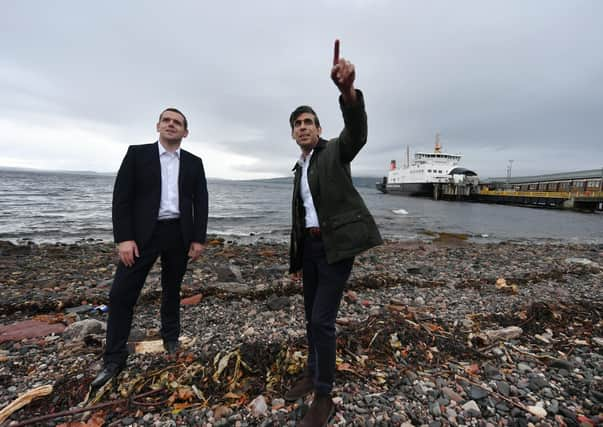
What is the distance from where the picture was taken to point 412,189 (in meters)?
62.8

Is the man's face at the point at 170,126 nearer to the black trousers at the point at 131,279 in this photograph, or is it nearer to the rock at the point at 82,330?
the black trousers at the point at 131,279

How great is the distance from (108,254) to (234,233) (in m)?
7.56

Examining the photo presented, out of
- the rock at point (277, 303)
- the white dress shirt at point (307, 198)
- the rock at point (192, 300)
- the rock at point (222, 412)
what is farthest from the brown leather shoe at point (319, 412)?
the rock at point (192, 300)

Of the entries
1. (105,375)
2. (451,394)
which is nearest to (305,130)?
(451,394)

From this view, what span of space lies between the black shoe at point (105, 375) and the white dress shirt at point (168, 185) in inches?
59.8

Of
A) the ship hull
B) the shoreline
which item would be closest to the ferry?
the ship hull

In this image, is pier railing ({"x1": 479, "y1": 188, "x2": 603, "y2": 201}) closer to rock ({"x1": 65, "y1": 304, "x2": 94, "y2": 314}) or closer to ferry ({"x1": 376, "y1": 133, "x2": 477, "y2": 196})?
ferry ({"x1": 376, "y1": 133, "x2": 477, "y2": 196})

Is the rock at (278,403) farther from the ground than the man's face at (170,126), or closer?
closer

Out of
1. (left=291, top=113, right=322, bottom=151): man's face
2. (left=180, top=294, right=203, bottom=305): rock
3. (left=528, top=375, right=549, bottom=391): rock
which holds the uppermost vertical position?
(left=291, top=113, right=322, bottom=151): man's face

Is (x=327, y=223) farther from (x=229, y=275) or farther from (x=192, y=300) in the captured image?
(x=229, y=275)

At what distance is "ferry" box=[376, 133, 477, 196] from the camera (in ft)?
180

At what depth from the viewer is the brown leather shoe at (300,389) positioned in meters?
2.45

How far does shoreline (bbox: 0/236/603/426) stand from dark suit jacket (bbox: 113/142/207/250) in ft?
4.68

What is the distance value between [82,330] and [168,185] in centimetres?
248
